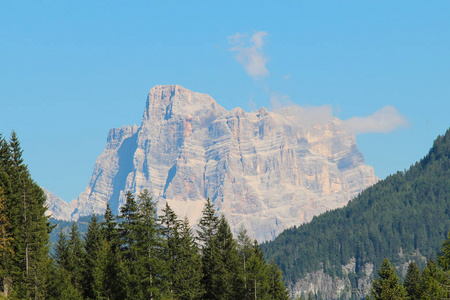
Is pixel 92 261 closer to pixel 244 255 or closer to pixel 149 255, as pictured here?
pixel 149 255

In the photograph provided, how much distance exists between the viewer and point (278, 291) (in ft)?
351

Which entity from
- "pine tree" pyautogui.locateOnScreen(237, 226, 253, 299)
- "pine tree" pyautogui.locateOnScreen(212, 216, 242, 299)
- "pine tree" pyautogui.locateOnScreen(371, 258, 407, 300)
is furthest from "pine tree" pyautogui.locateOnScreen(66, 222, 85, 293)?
"pine tree" pyautogui.locateOnScreen(371, 258, 407, 300)

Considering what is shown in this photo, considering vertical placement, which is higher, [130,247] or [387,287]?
[130,247]

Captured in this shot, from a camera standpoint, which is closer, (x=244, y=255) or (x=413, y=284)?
(x=244, y=255)

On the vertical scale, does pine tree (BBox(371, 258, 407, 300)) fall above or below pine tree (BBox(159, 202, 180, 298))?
below

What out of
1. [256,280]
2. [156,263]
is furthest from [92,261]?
[256,280]

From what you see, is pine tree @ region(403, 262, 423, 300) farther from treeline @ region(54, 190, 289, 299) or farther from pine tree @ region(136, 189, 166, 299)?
pine tree @ region(136, 189, 166, 299)

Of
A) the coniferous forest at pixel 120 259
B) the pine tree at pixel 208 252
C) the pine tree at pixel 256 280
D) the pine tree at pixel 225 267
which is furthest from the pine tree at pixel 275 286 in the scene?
the pine tree at pixel 208 252

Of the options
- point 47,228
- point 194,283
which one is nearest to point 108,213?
point 47,228

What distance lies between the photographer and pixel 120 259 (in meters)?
79.4

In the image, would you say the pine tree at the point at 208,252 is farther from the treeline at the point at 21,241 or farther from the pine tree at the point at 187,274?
the treeline at the point at 21,241

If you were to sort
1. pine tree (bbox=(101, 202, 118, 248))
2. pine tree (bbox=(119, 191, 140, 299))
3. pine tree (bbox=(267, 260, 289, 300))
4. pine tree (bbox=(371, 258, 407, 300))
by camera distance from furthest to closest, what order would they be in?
1. pine tree (bbox=(267, 260, 289, 300))
2. pine tree (bbox=(101, 202, 118, 248))
3. pine tree (bbox=(371, 258, 407, 300))
4. pine tree (bbox=(119, 191, 140, 299))

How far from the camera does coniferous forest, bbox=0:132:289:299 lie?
77.8m

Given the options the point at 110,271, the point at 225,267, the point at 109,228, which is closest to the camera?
the point at 110,271
